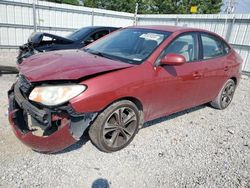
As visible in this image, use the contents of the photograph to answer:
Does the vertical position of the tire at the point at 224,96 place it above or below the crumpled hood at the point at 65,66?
below

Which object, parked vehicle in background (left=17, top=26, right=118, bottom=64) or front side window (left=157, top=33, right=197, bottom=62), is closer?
front side window (left=157, top=33, right=197, bottom=62)

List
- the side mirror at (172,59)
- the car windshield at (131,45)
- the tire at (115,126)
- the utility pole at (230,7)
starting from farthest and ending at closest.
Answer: the utility pole at (230,7) → the car windshield at (131,45) → the side mirror at (172,59) → the tire at (115,126)

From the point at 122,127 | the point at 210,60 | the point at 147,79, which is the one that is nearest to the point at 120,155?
the point at 122,127

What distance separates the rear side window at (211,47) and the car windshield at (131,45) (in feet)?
3.11

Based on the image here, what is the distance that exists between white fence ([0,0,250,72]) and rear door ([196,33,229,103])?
5742 mm

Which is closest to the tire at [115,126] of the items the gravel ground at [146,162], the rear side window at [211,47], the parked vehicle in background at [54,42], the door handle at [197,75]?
the gravel ground at [146,162]

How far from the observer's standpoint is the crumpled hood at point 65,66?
8.26 ft

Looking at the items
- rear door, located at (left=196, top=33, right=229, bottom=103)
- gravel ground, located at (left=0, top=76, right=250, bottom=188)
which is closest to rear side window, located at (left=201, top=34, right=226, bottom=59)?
rear door, located at (left=196, top=33, right=229, bottom=103)

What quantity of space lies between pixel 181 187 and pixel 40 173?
1.58 meters

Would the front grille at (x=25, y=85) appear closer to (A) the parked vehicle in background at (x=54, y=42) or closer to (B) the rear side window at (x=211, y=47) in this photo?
(A) the parked vehicle in background at (x=54, y=42)

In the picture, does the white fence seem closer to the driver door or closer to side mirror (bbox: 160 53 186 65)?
the driver door

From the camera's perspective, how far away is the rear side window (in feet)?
13.3

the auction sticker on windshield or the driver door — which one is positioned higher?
the auction sticker on windshield

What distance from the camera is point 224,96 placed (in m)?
4.93
